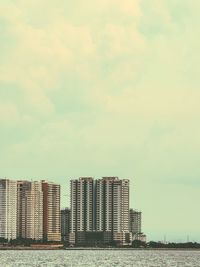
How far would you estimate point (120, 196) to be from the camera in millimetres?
160750

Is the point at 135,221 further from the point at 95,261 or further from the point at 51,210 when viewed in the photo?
the point at 95,261

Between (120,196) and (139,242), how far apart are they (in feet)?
82.2

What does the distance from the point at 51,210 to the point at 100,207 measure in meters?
9.32

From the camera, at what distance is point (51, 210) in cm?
16000

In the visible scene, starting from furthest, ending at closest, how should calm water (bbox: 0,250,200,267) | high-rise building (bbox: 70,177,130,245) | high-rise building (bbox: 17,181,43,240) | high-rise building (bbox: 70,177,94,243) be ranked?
high-rise building (bbox: 70,177,94,243)
high-rise building (bbox: 70,177,130,245)
high-rise building (bbox: 17,181,43,240)
calm water (bbox: 0,250,200,267)

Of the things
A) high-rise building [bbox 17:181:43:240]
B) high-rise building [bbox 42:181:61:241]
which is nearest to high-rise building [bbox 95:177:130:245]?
high-rise building [bbox 42:181:61:241]

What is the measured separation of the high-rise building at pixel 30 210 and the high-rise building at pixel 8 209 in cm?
109

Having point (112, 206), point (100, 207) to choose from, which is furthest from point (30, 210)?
point (112, 206)

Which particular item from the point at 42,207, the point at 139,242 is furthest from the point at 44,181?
the point at 139,242

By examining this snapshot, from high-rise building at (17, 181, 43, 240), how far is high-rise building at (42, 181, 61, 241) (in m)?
1.43

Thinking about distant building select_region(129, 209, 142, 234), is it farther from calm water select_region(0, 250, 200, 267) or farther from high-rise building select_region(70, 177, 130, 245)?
calm water select_region(0, 250, 200, 267)

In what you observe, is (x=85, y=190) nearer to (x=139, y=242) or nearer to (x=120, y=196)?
(x=120, y=196)

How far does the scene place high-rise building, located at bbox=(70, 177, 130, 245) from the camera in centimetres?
16025

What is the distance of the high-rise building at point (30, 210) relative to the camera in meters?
156
